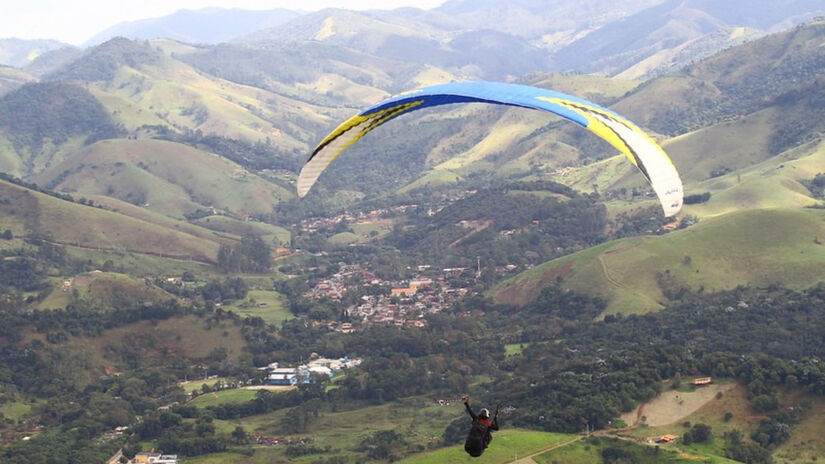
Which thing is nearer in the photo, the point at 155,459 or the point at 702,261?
the point at 155,459

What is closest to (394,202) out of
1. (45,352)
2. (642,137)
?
(45,352)

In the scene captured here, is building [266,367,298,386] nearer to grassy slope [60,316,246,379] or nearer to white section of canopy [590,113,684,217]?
grassy slope [60,316,246,379]

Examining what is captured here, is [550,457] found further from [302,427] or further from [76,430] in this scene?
[76,430]

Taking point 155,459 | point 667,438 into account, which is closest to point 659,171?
point 667,438

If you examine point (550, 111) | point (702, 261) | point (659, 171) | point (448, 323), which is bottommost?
point (448, 323)

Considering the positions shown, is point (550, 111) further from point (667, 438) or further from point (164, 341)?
point (164, 341)

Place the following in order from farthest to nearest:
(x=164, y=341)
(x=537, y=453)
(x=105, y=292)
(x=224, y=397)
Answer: (x=105, y=292) < (x=164, y=341) < (x=224, y=397) < (x=537, y=453)

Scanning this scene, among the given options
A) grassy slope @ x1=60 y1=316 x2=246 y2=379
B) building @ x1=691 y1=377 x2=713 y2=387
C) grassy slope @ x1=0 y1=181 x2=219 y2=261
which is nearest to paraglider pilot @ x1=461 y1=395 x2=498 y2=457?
building @ x1=691 y1=377 x2=713 y2=387
